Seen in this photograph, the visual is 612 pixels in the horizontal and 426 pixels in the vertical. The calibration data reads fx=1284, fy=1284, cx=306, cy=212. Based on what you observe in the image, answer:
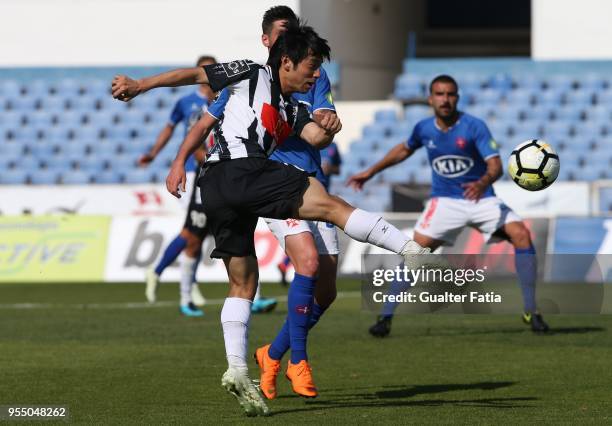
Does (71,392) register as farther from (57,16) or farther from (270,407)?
(57,16)

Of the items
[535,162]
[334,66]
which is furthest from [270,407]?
[334,66]

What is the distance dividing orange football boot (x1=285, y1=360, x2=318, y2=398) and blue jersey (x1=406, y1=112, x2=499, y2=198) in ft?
14.4

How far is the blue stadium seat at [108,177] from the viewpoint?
80.8 ft

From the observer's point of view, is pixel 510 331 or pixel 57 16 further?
pixel 57 16

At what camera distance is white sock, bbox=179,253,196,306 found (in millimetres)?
12422

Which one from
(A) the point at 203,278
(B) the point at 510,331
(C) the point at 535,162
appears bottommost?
(A) the point at 203,278

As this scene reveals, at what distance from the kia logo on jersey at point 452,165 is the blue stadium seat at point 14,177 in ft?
50.5

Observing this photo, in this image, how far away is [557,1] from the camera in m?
25.3

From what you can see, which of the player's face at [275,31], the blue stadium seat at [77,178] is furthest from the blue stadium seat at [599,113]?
the player's face at [275,31]

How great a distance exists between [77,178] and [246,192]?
1895 cm

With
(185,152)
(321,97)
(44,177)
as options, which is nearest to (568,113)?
(44,177)

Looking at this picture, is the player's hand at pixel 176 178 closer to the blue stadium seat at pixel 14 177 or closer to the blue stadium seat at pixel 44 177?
the blue stadium seat at pixel 44 177

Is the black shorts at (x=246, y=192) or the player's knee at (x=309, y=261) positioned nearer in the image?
the black shorts at (x=246, y=192)

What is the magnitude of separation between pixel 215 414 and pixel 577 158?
17.0 metres
